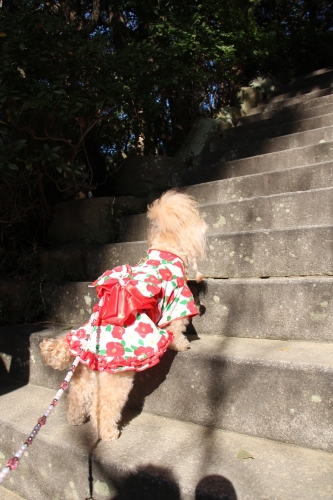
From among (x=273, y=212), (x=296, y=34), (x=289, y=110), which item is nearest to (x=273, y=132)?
(x=289, y=110)

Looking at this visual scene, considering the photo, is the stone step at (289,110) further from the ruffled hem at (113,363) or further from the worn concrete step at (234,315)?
the ruffled hem at (113,363)

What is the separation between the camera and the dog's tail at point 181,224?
244cm

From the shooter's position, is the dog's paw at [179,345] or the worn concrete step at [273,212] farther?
the worn concrete step at [273,212]

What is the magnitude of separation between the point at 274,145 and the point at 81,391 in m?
3.39

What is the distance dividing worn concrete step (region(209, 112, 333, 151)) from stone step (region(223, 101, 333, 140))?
0.11ft

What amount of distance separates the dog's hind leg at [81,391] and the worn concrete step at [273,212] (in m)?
1.73

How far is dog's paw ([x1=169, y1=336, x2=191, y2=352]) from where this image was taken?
2.17 meters

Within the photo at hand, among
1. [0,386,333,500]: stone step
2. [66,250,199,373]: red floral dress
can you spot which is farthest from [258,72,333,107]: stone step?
[0,386,333,500]: stone step

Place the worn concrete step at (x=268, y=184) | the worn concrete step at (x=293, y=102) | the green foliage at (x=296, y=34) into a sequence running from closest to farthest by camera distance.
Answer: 1. the worn concrete step at (x=268, y=184)
2. the worn concrete step at (x=293, y=102)
3. the green foliage at (x=296, y=34)

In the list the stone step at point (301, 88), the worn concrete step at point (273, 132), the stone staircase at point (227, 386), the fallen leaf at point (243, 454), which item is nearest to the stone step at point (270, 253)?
the stone staircase at point (227, 386)

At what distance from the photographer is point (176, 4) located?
5406 mm

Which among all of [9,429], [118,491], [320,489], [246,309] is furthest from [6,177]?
[320,489]

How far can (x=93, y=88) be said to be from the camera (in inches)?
144

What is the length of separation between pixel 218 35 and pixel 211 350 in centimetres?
491
